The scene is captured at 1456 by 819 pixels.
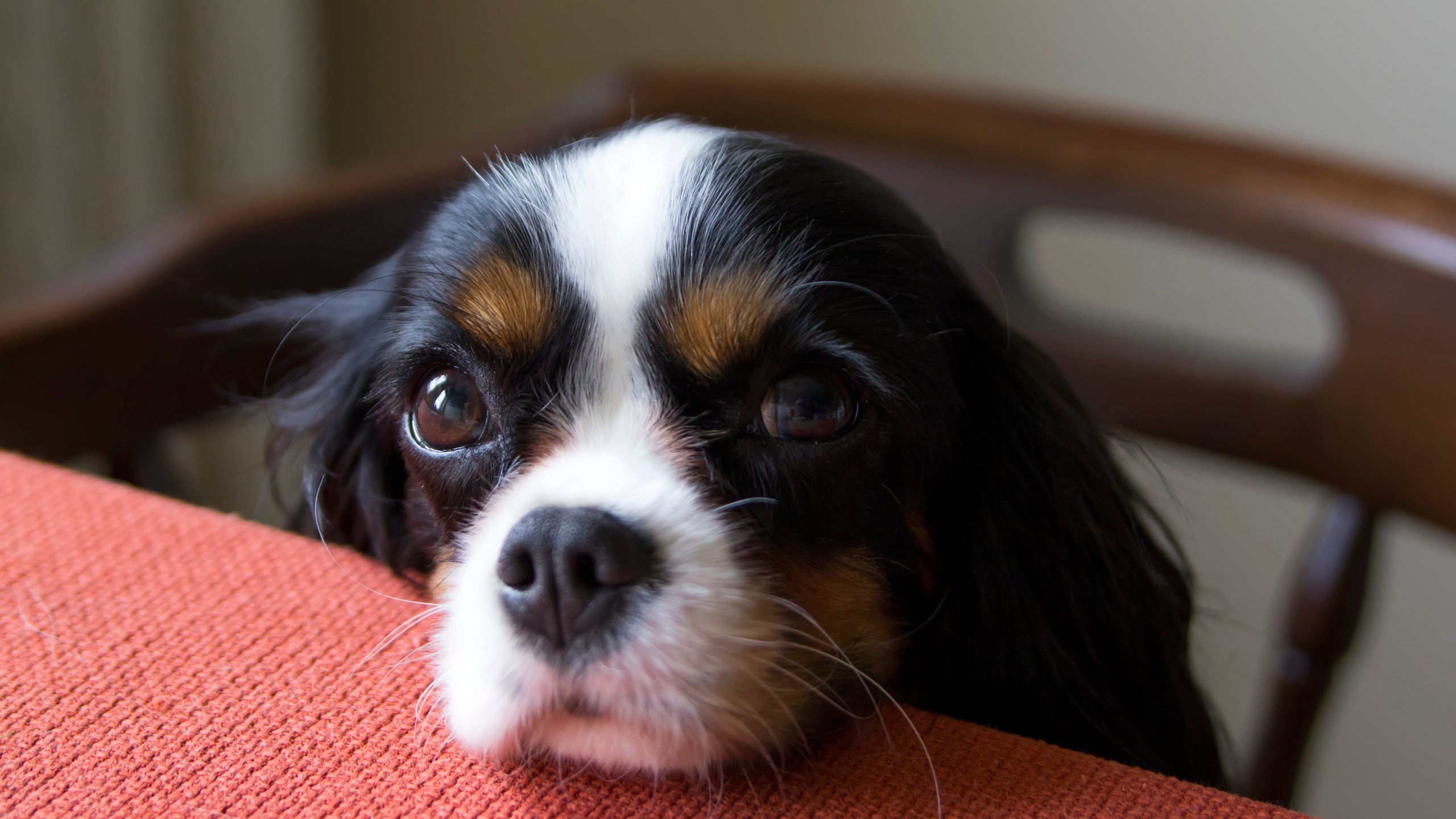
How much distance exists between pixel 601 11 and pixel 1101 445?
2.02 m

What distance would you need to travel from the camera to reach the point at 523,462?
767mm

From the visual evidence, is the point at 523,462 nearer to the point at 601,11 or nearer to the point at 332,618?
the point at 332,618

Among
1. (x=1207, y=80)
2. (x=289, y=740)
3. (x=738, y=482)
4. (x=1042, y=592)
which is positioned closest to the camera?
(x=289, y=740)

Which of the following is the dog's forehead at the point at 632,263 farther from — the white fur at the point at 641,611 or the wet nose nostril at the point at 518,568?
the wet nose nostril at the point at 518,568

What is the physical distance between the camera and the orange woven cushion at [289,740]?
60cm

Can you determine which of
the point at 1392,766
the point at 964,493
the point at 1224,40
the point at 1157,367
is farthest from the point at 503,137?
the point at 1392,766

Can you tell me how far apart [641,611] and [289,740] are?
194 mm

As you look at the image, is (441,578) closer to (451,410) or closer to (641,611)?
(451,410)

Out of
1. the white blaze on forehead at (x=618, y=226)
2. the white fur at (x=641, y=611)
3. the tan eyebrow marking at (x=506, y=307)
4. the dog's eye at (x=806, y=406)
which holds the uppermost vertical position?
the white blaze on forehead at (x=618, y=226)

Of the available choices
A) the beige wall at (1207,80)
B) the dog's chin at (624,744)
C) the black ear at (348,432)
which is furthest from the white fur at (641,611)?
the beige wall at (1207,80)

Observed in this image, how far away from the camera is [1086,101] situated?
76.6 inches

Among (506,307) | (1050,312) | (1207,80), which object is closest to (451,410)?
(506,307)

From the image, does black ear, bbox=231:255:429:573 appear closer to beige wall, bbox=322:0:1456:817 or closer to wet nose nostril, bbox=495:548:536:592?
wet nose nostril, bbox=495:548:536:592

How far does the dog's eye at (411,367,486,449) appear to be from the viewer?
0.80 m
